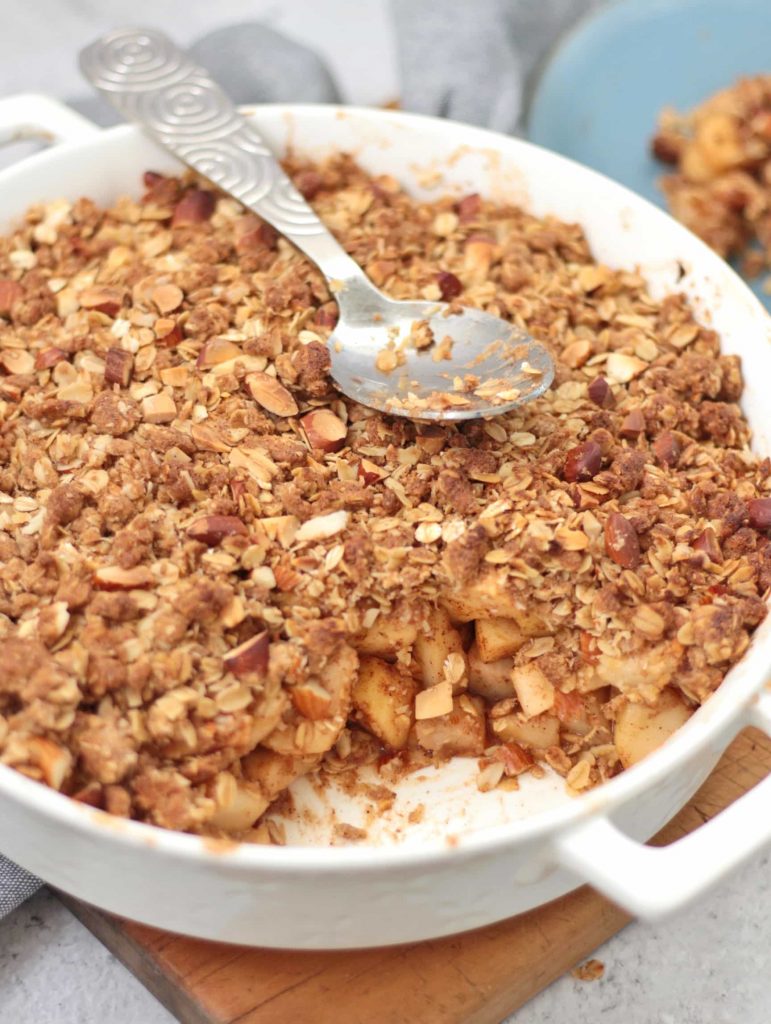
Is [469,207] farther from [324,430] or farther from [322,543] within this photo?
[322,543]

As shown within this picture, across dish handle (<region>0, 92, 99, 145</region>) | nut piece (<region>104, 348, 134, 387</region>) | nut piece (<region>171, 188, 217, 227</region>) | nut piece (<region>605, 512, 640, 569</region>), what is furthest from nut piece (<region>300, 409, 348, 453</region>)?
dish handle (<region>0, 92, 99, 145</region>)

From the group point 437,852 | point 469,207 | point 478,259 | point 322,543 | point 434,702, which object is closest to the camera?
point 437,852

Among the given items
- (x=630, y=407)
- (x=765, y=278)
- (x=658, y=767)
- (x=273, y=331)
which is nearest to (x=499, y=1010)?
(x=658, y=767)

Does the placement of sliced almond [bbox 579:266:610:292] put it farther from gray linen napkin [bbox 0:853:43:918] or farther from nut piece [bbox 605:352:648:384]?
gray linen napkin [bbox 0:853:43:918]

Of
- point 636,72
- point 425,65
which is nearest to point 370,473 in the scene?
point 425,65

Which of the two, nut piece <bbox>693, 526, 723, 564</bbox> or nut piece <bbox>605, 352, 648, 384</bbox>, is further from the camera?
nut piece <bbox>605, 352, 648, 384</bbox>
